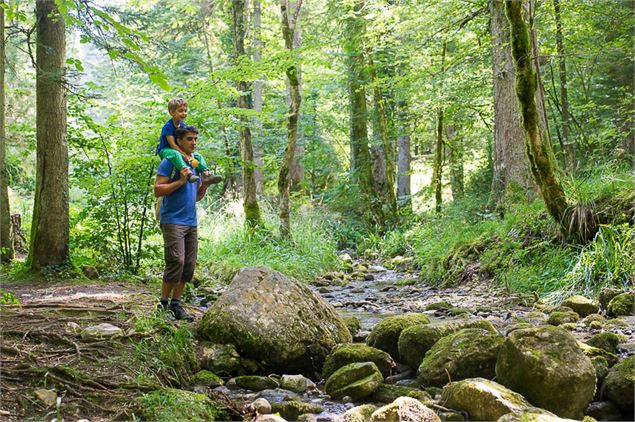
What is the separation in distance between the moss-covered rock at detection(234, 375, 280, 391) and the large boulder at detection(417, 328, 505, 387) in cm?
116

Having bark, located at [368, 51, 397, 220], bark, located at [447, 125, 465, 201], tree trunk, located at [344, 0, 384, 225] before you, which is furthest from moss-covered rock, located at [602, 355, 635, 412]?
bark, located at [447, 125, 465, 201]

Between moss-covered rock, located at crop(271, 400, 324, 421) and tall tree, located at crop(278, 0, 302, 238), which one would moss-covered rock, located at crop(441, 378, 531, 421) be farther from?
tall tree, located at crop(278, 0, 302, 238)

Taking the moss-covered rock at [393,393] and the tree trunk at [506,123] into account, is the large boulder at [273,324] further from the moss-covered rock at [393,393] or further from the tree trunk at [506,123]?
the tree trunk at [506,123]

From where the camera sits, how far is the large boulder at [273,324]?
506cm

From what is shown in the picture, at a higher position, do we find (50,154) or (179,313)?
(50,154)

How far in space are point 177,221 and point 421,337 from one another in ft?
8.14

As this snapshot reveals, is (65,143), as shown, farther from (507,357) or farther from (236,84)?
(507,357)

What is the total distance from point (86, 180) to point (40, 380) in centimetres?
510

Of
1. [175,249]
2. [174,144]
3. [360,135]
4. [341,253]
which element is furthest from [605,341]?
[360,135]

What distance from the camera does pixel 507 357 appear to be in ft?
13.4

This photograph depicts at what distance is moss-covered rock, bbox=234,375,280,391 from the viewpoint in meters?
4.58

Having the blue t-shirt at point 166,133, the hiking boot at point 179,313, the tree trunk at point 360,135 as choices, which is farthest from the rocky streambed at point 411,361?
the tree trunk at point 360,135

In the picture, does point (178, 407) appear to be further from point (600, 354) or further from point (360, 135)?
point (360, 135)

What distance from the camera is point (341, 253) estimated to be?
1505 cm
